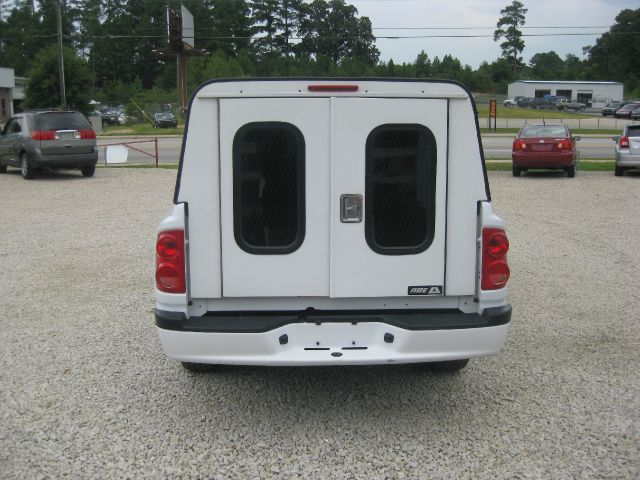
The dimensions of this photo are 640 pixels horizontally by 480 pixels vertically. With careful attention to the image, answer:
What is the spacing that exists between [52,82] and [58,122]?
28.3 meters

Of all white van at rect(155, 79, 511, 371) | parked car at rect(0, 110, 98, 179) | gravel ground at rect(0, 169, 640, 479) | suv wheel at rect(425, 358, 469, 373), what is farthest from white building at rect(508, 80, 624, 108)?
white van at rect(155, 79, 511, 371)

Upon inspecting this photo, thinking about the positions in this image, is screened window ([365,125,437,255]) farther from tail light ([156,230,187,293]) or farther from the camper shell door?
tail light ([156,230,187,293])

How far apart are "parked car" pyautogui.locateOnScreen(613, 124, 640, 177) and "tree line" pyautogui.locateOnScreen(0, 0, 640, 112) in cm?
5626

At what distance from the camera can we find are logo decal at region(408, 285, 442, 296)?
4.50 meters

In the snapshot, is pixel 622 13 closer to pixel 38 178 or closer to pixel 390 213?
pixel 38 178

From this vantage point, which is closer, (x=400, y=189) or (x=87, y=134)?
(x=400, y=189)

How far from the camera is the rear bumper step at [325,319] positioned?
Answer: 4.35m

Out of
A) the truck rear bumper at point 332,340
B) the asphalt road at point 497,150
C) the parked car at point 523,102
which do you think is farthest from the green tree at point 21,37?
the truck rear bumper at point 332,340

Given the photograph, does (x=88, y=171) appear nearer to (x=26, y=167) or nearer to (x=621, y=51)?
(x=26, y=167)

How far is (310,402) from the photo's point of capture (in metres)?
5.07

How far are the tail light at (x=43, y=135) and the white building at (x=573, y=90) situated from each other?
9373 centimetres

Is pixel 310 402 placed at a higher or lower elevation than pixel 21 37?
lower

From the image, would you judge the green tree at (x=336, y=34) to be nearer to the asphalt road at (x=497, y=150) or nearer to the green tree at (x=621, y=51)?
the asphalt road at (x=497, y=150)

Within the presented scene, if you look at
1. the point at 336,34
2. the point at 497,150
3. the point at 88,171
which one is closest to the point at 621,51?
the point at 336,34
